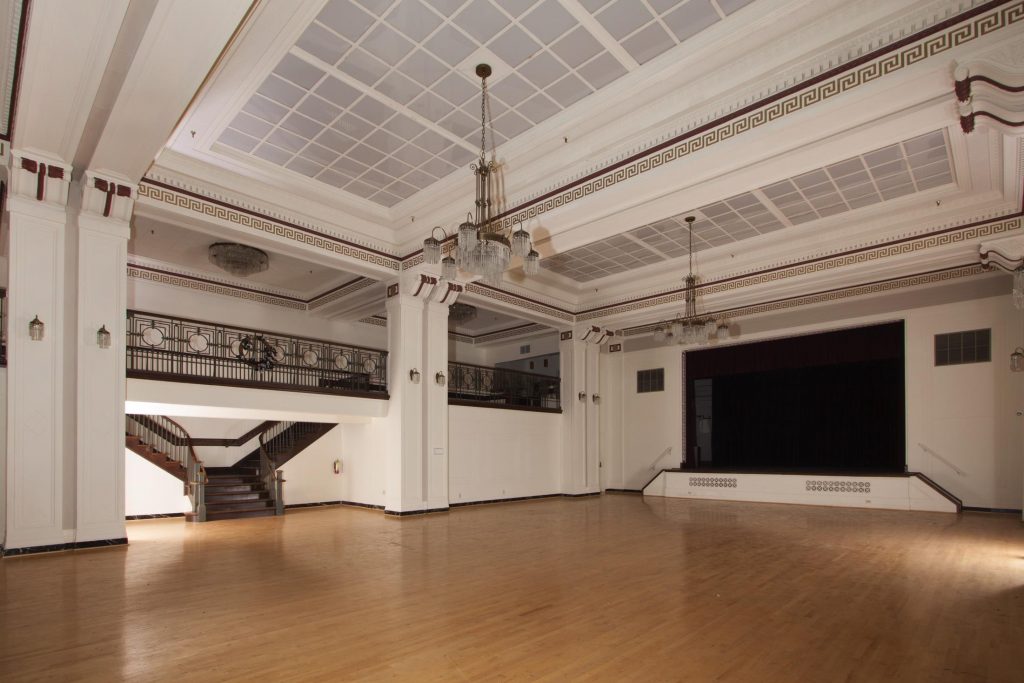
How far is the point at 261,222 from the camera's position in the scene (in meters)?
8.15

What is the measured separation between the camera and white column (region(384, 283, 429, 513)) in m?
9.73

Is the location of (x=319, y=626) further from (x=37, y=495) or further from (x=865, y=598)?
(x=37, y=495)

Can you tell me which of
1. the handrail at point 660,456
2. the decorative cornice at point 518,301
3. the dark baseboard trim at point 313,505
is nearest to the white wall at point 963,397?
the handrail at point 660,456

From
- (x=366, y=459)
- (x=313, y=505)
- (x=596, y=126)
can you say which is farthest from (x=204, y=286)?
(x=596, y=126)

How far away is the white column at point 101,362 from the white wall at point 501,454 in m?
5.62

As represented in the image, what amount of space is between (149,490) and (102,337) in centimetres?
423

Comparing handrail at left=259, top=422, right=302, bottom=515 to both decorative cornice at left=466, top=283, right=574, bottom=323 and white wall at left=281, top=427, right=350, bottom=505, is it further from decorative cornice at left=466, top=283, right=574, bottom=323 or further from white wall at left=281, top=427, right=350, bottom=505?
decorative cornice at left=466, top=283, right=574, bottom=323

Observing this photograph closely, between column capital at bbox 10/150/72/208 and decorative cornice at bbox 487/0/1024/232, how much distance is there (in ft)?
17.2

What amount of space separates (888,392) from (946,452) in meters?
2.16

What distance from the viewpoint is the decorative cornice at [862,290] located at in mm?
9844

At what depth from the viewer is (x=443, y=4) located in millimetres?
4770

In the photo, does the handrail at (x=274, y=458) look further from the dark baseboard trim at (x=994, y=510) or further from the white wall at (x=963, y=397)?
the dark baseboard trim at (x=994, y=510)

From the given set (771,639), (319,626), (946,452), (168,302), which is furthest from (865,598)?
(168,302)

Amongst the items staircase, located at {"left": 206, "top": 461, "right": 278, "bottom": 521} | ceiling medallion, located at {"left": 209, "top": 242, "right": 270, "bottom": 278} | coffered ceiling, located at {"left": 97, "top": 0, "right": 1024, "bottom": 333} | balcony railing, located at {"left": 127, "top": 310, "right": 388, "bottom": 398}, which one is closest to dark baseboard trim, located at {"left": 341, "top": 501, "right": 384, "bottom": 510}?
staircase, located at {"left": 206, "top": 461, "right": 278, "bottom": 521}
